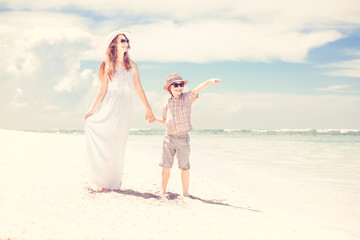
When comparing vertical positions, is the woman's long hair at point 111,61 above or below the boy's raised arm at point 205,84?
above

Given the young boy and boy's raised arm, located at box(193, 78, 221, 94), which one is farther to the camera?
the young boy

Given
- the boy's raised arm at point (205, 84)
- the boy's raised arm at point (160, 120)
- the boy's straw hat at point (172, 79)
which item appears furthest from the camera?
the boy's raised arm at point (160, 120)

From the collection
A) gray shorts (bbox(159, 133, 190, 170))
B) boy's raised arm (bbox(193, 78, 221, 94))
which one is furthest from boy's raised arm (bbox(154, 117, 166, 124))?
boy's raised arm (bbox(193, 78, 221, 94))

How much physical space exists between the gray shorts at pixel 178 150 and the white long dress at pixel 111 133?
0.62 m

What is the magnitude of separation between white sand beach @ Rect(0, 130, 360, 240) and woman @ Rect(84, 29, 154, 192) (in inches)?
12.3

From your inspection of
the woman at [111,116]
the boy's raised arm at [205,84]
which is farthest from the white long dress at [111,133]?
the boy's raised arm at [205,84]

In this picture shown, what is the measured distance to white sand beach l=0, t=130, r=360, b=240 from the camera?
9.53 ft

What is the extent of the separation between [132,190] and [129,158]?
309 cm

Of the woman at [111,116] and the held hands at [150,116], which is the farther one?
the held hands at [150,116]

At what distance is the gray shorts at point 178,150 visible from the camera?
4395 mm

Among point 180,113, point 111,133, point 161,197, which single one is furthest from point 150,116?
point 161,197

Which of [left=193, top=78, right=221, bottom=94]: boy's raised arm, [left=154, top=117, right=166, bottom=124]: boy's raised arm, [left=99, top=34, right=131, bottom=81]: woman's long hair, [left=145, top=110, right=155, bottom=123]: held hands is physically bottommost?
[left=154, top=117, right=166, bottom=124]: boy's raised arm

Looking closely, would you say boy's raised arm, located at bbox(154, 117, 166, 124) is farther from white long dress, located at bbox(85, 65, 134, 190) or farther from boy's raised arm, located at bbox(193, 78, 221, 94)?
boy's raised arm, located at bbox(193, 78, 221, 94)

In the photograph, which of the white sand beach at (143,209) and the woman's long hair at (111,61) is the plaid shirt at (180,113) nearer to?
the woman's long hair at (111,61)
